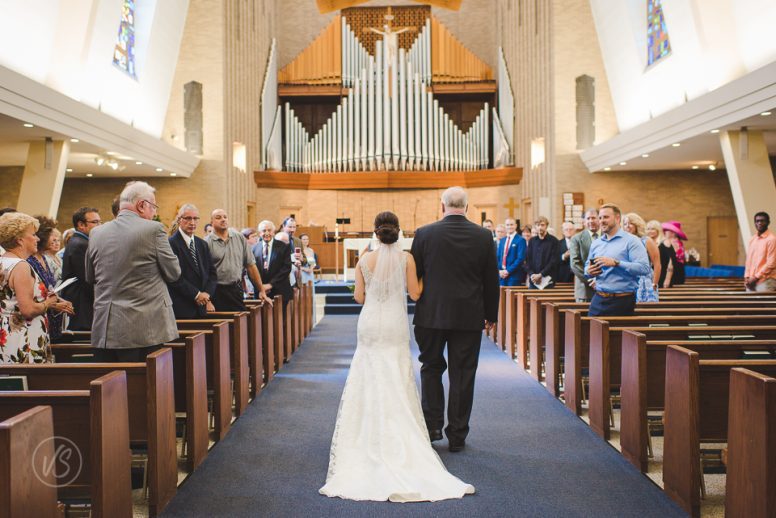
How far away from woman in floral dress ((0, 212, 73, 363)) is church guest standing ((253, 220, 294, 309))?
3.47m

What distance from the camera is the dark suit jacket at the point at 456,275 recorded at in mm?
4113

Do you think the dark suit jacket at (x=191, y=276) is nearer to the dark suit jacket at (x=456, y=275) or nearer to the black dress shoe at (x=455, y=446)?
the dark suit jacket at (x=456, y=275)

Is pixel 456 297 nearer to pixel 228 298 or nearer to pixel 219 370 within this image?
pixel 219 370

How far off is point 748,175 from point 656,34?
3968 mm

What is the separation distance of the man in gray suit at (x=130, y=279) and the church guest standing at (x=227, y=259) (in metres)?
2.01

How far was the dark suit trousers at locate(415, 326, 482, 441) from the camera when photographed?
4.17 meters

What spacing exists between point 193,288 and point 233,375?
0.79 meters

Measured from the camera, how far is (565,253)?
8.70 meters

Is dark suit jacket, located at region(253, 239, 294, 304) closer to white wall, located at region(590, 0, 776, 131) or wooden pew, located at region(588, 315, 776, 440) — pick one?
wooden pew, located at region(588, 315, 776, 440)

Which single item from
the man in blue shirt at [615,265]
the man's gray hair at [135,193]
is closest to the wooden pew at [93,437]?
the man's gray hair at [135,193]

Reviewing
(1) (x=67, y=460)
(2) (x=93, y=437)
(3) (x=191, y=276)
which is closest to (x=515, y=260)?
(3) (x=191, y=276)

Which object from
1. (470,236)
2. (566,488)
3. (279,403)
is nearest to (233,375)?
(279,403)

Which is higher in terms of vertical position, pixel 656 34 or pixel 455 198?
pixel 656 34

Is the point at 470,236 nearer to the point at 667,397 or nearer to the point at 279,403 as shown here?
the point at 667,397
